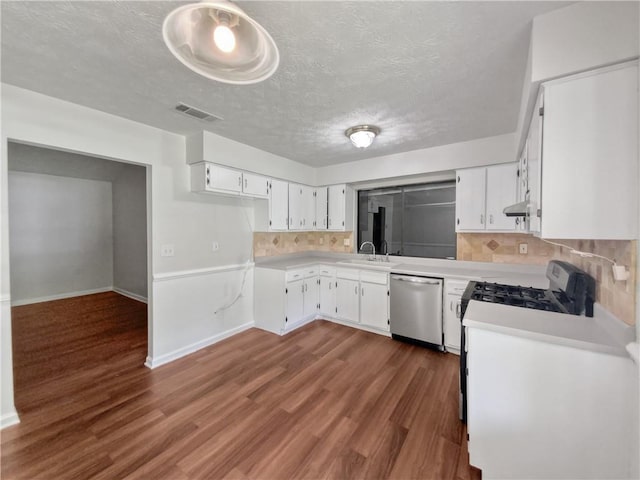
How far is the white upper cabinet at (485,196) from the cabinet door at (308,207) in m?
2.24

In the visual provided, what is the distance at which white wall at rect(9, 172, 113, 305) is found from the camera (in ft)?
16.0

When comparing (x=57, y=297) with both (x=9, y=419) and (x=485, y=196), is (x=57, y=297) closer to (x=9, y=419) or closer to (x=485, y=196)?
(x=9, y=419)

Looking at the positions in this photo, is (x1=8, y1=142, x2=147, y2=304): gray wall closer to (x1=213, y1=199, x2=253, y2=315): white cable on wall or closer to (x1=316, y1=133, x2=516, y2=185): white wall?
(x1=213, y1=199, x2=253, y2=315): white cable on wall

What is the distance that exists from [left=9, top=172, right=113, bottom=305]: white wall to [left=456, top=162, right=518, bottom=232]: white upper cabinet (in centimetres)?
727

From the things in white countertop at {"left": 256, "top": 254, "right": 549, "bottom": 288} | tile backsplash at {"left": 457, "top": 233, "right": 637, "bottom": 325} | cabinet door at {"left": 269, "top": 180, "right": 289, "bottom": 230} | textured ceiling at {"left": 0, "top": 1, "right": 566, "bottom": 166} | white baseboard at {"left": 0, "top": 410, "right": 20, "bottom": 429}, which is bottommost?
white baseboard at {"left": 0, "top": 410, "right": 20, "bottom": 429}

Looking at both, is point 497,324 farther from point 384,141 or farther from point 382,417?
point 384,141

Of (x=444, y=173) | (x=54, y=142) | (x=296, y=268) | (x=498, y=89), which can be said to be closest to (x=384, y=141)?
(x=444, y=173)

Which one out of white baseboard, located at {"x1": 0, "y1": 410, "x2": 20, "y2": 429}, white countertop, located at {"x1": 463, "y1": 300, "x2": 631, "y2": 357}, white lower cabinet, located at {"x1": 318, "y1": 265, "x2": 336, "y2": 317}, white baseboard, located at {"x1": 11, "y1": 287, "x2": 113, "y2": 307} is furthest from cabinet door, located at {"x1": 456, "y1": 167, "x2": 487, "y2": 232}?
white baseboard, located at {"x1": 11, "y1": 287, "x2": 113, "y2": 307}

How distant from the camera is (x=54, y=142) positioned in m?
2.13

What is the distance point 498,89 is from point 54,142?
3588 mm

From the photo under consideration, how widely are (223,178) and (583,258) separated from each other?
3421 millimetres

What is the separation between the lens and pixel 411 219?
13.3ft

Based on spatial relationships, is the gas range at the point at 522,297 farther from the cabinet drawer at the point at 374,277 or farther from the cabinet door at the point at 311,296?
the cabinet door at the point at 311,296

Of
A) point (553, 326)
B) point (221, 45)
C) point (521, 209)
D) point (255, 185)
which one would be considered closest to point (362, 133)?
point (521, 209)
